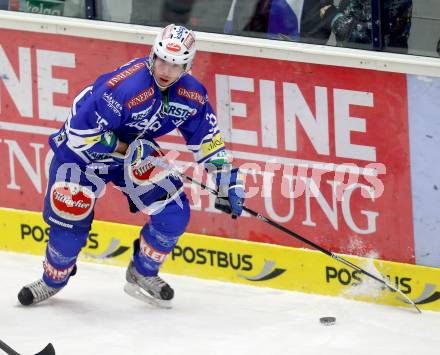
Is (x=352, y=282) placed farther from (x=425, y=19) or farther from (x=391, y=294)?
(x=425, y=19)

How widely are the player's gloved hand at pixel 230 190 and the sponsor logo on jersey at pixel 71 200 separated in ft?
2.10

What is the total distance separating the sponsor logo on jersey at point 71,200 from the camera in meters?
6.56

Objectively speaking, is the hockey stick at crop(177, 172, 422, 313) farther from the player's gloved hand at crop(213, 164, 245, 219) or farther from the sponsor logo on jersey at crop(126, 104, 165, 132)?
the sponsor logo on jersey at crop(126, 104, 165, 132)

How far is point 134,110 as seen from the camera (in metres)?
6.36

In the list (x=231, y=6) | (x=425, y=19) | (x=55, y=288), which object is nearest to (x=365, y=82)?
(x=425, y=19)

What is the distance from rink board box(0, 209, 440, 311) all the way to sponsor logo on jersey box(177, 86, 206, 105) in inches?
43.1

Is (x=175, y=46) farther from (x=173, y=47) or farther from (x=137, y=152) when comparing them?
(x=137, y=152)

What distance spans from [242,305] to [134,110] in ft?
4.25

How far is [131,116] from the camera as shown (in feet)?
20.9

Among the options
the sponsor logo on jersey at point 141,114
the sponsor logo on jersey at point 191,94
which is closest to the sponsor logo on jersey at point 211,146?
the sponsor logo on jersey at point 191,94

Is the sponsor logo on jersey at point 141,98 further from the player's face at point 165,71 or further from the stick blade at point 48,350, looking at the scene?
the stick blade at point 48,350

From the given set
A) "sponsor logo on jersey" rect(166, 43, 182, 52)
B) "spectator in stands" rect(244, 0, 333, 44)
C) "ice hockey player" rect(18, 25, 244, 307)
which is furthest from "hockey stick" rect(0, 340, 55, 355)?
"spectator in stands" rect(244, 0, 333, 44)

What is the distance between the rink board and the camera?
685 centimetres

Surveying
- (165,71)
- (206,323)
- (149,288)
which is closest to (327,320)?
(206,323)
